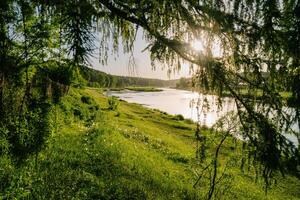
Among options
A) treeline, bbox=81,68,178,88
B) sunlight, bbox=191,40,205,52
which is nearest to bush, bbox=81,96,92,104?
treeline, bbox=81,68,178,88

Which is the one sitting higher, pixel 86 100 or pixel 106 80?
pixel 106 80

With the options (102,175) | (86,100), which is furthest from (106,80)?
(86,100)

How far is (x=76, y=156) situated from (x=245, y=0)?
1106cm

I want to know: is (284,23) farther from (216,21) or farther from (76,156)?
(76,156)

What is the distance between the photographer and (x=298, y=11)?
111 inches

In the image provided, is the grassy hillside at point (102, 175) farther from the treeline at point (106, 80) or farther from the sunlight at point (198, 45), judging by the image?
the sunlight at point (198, 45)

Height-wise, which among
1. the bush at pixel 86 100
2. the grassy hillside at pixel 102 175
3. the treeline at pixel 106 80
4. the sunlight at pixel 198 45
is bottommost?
the grassy hillside at pixel 102 175

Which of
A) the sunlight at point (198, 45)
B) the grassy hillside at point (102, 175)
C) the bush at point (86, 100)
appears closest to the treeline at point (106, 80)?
the sunlight at point (198, 45)

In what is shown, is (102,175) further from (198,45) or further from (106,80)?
(198,45)

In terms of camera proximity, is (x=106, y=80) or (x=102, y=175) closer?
(x=106, y=80)

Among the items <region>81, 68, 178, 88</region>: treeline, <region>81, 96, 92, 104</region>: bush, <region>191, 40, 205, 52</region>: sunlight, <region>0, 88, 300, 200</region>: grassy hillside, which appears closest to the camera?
<region>81, 68, 178, 88</region>: treeline

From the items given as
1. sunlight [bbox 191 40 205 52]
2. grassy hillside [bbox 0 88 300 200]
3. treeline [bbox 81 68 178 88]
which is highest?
sunlight [bbox 191 40 205 52]

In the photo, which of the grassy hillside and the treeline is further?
the grassy hillside

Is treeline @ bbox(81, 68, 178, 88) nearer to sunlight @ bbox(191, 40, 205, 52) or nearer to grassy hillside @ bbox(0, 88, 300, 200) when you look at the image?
sunlight @ bbox(191, 40, 205, 52)
